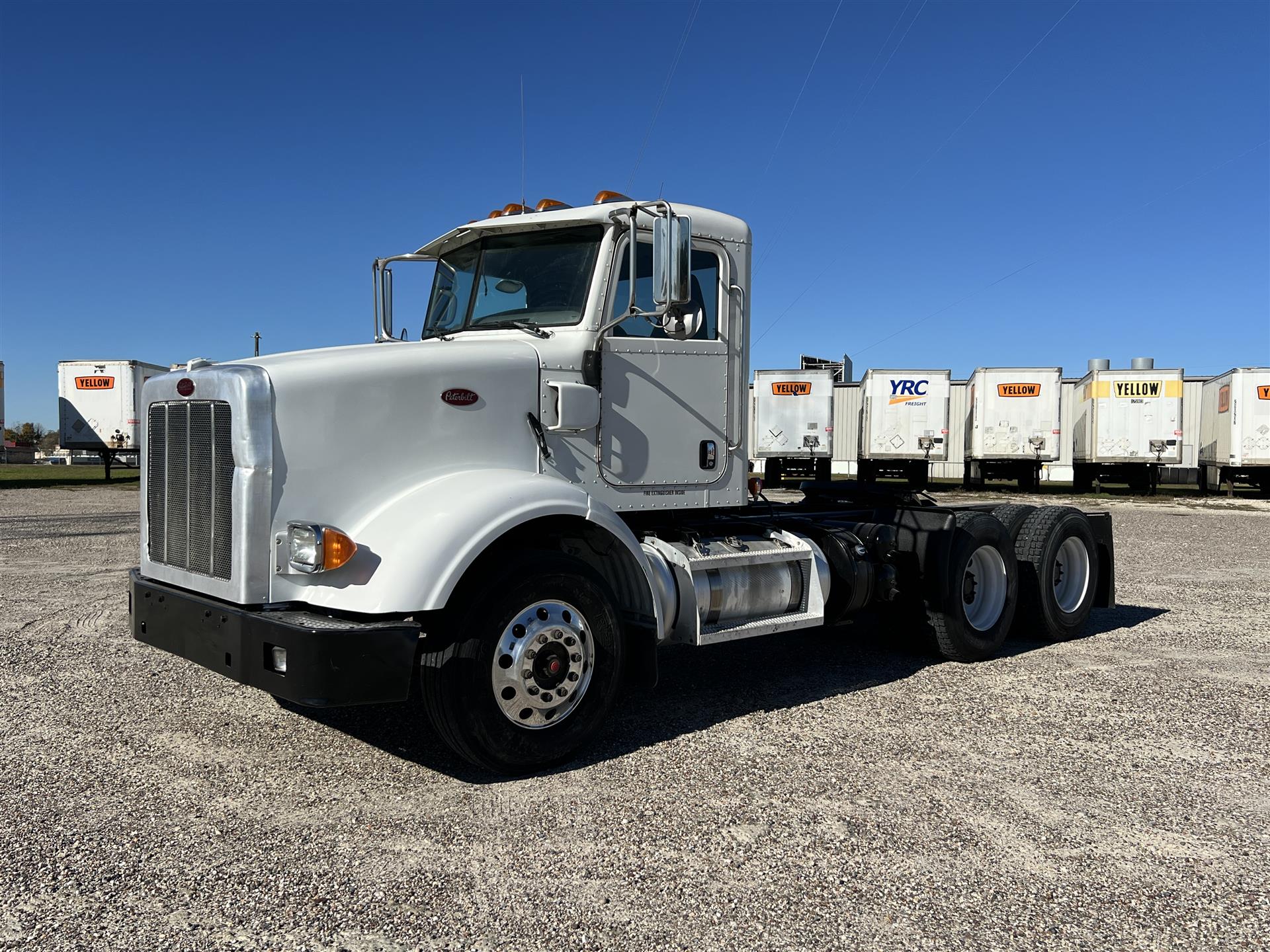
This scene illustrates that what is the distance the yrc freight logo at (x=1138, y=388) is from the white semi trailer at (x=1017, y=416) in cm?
163

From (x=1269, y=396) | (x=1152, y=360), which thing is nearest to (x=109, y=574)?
(x=1269, y=396)

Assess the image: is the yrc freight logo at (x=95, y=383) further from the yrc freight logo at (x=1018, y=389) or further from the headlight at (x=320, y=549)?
the headlight at (x=320, y=549)

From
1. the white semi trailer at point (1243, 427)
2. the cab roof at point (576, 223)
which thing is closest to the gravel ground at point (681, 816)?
the cab roof at point (576, 223)

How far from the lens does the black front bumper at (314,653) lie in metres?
3.95

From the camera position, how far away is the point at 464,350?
4.90 metres

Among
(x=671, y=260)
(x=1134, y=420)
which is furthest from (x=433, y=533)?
(x=1134, y=420)

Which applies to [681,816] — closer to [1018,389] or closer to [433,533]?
[433,533]

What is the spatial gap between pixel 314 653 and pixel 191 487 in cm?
125

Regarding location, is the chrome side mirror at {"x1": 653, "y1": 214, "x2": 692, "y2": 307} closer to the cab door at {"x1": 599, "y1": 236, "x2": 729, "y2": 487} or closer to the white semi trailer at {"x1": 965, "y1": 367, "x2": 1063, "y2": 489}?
the cab door at {"x1": 599, "y1": 236, "x2": 729, "y2": 487}

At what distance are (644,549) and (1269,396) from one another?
89.7 ft

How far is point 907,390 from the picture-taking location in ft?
92.9

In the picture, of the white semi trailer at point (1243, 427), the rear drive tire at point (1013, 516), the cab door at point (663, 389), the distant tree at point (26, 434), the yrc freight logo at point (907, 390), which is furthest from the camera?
the distant tree at point (26, 434)

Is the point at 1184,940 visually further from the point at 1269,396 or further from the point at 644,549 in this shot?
the point at 1269,396

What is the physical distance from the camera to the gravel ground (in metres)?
3.18
